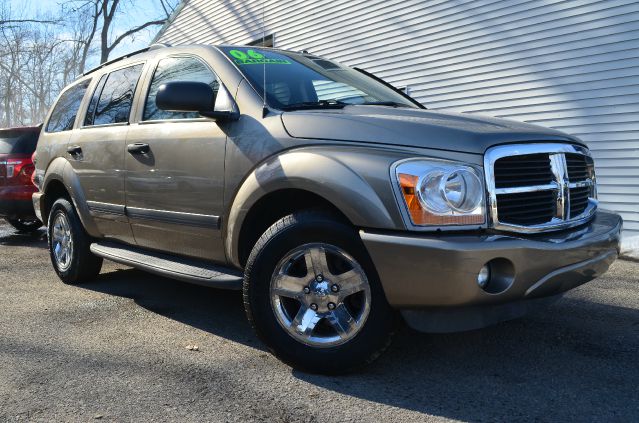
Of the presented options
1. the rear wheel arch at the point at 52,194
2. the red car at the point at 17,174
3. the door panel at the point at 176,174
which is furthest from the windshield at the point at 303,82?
the red car at the point at 17,174

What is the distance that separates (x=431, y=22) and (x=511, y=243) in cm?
741

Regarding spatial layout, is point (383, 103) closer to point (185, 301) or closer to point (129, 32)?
point (185, 301)

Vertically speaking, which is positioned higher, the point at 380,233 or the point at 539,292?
the point at 380,233

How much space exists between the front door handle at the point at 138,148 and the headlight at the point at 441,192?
193 centimetres

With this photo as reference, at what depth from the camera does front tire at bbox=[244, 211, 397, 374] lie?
279 cm

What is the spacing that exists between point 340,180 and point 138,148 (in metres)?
1.75

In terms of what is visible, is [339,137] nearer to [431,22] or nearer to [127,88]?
[127,88]

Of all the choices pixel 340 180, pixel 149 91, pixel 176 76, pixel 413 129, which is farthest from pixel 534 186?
pixel 149 91

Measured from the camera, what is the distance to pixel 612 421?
2445 millimetres

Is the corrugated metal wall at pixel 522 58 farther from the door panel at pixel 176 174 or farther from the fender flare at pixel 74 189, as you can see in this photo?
the fender flare at pixel 74 189

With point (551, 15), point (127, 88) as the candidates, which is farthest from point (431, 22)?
point (127, 88)

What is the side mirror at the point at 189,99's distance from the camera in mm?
3264

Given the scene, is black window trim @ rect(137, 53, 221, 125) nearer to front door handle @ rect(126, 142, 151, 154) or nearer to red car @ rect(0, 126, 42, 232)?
front door handle @ rect(126, 142, 151, 154)

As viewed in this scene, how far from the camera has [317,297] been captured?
2.93 m
